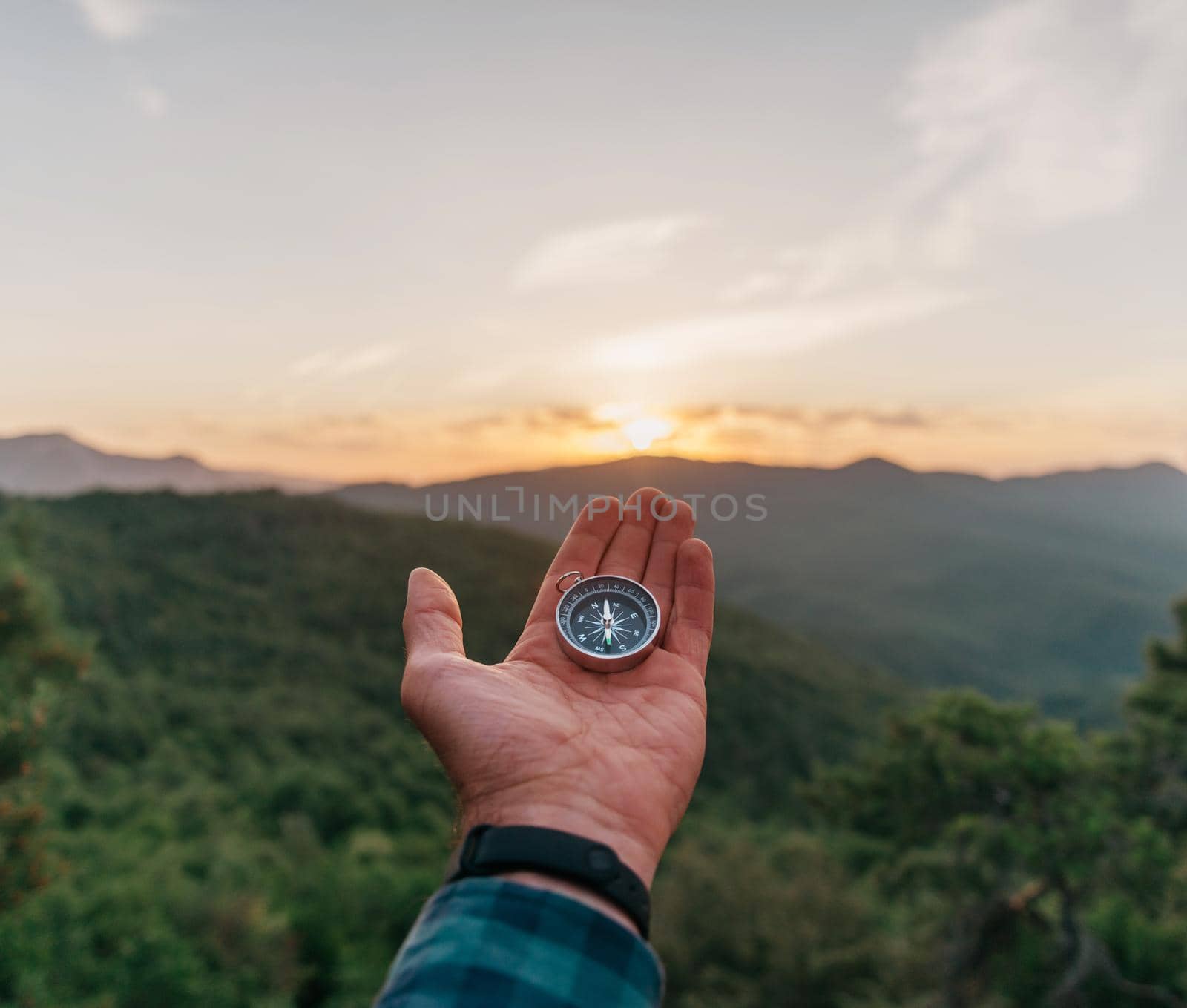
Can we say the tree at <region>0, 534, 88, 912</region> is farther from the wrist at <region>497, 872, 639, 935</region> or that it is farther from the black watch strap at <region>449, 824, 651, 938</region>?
the wrist at <region>497, 872, 639, 935</region>

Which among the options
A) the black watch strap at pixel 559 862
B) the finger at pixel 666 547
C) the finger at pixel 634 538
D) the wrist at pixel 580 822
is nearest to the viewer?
the black watch strap at pixel 559 862

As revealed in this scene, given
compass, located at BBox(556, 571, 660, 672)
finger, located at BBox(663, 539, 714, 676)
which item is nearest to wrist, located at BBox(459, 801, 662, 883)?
compass, located at BBox(556, 571, 660, 672)

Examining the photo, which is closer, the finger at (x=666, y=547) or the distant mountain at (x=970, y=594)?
the finger at (x=666, y=547)

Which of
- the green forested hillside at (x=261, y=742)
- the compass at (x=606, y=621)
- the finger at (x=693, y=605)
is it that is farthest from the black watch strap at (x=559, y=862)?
the green forested hillside at (x=261, y=742)

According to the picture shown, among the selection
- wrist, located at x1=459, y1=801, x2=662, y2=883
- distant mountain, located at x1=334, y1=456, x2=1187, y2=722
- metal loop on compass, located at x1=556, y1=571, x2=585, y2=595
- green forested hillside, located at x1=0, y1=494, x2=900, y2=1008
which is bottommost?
distant mountain, located at x1=334, y1=456, x2=1187, y2=722

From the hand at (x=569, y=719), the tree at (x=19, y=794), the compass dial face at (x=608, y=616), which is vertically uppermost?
the compass dial face at (x=608, y=616)

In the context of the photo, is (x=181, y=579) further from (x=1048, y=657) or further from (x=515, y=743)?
(x=1048, y=657)

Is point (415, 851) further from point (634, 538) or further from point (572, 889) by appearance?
point (572, 889)

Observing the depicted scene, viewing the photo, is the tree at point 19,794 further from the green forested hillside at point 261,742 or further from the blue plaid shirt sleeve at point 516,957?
the blue plaid shirt sleeve at point 516,957
